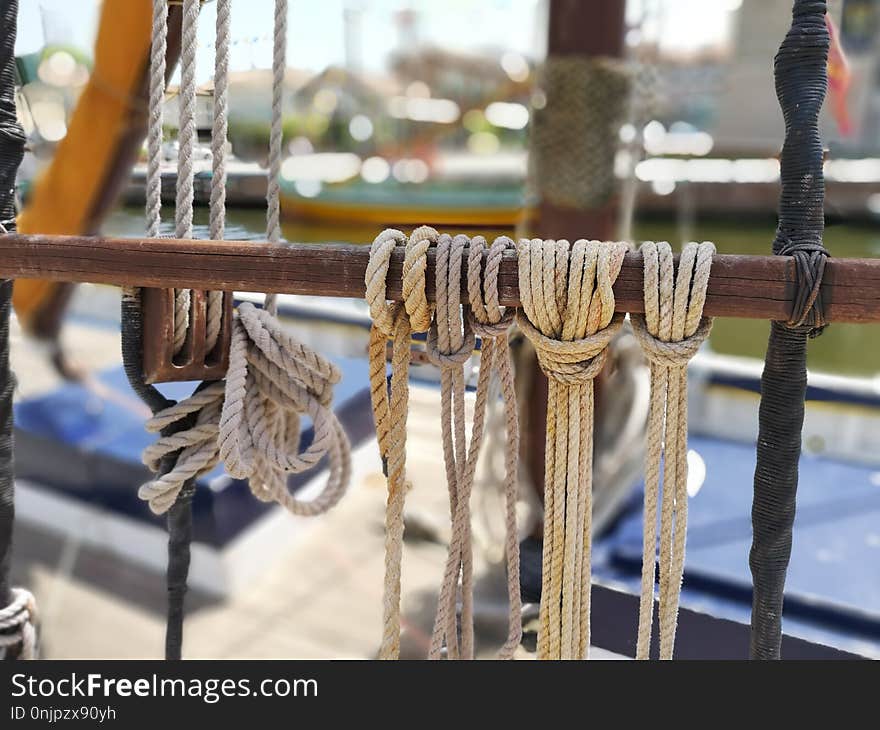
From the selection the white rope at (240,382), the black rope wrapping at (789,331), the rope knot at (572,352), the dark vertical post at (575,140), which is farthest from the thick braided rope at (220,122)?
the dark vertical post at (575,140)

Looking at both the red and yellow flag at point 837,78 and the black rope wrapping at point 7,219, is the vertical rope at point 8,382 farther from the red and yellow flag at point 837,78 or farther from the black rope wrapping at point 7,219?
the red and yellow flag at point 837,78

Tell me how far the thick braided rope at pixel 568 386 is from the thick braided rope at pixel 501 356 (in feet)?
0.10

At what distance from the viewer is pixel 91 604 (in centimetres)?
215

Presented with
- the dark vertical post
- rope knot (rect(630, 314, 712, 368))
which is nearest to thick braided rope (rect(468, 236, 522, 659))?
rope knot (rect(630, 314, 712, 368))

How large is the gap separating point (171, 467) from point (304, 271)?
1.22 ft

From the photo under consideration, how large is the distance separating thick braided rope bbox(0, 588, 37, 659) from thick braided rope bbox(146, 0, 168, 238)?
0.65 metres

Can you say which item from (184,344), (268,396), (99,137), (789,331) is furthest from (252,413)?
(99,137)

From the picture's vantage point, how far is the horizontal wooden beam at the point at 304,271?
2.26 feet

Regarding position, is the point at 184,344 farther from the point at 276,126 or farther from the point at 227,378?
the point at 276,126

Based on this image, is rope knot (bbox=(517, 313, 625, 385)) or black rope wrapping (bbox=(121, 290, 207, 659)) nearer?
rope knot (bbox=(517, 313, 625, 385))

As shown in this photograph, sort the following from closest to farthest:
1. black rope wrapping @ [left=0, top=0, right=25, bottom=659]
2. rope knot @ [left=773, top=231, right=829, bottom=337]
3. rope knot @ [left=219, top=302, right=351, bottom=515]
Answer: rope knot @ [left=773, top=231, right=829, bottom=337] < rope knot @ [left=219, top=302, right=351, bottom=515] < black rope wrapping @ [left=0, top=0, right=25, bottom=659]

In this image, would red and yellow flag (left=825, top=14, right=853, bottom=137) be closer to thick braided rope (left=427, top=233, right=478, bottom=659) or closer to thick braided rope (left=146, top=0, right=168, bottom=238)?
thick braided rope (left=427, top=233, right=478, bottom=659)

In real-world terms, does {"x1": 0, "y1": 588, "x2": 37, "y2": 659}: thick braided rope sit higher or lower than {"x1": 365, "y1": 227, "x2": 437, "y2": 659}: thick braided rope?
lower

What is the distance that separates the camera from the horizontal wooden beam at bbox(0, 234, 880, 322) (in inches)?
27.1
